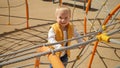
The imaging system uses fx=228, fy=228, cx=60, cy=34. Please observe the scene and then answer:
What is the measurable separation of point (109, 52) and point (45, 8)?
3248 mm

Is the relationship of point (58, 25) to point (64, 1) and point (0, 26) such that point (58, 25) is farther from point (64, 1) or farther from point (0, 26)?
point (64, 1)

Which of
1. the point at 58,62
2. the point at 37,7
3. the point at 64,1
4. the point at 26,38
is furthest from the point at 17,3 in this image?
the point at 58,62

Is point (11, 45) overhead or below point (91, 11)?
below

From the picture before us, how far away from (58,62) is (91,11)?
5.54 metres

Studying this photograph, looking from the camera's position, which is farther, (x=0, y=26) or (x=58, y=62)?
(x=0, y=26)

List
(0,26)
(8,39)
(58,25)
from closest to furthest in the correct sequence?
(58,25) → (8,39) → (0,26)

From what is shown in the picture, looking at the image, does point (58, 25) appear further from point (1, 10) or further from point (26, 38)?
point (1, 10)

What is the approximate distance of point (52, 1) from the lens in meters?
7.68

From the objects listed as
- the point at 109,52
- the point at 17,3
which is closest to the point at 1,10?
the point at 17,3

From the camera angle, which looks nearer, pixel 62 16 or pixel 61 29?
pixel 62 16

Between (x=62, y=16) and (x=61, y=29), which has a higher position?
(x=62, y=16)

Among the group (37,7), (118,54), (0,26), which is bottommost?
(118,54)

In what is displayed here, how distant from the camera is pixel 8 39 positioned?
451 cm

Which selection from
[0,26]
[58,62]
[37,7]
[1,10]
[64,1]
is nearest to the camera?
[58,62]
